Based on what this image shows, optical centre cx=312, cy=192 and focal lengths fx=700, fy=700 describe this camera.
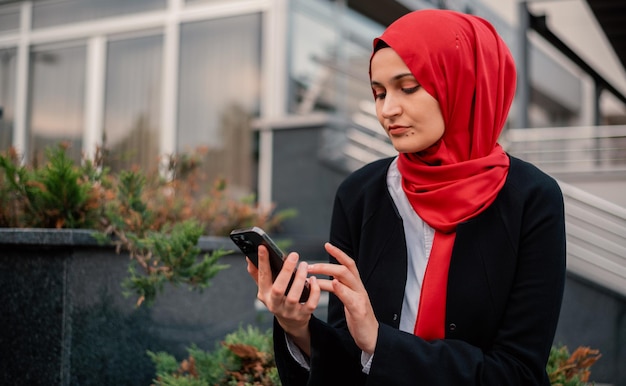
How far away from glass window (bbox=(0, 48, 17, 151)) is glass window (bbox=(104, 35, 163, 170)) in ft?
5.72

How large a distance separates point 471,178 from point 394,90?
0.30 metres

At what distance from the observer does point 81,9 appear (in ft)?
29.8

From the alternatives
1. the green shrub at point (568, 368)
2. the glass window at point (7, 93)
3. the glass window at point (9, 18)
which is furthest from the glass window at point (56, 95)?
the green shrub at point (568, 368)

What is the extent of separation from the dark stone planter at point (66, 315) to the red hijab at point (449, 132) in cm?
174

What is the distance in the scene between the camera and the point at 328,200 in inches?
278

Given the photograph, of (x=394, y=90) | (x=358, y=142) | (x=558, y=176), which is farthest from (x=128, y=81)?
(x=394, y=90)

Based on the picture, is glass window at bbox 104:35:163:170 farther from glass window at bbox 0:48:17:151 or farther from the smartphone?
the smartphone

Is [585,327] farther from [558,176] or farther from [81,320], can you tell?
[558,176]

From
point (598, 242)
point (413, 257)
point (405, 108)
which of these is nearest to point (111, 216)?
point (413, 257)

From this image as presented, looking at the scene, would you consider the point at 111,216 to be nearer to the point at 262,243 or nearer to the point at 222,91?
the point at 262,243

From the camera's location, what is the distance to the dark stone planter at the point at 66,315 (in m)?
2.94

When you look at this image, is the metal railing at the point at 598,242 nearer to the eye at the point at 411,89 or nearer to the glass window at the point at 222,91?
the eye at the point at 411,89

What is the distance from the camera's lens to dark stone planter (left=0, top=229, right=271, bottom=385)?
294cm

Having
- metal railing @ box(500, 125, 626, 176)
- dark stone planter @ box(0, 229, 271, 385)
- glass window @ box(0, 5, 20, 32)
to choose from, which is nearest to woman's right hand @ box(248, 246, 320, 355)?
dark stone planter @ box(0, 229, 271, 385)
